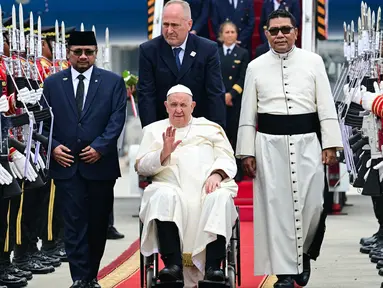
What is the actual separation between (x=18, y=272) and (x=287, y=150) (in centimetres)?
256

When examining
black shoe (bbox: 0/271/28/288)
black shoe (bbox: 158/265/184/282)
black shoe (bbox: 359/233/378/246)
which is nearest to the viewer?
black shoe (bbox: 158/265/184/282)

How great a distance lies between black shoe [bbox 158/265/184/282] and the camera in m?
9.01

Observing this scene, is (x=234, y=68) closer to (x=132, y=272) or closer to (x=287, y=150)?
(x=132, y=272)

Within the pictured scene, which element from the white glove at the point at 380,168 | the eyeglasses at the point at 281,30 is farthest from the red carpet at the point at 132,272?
the eyeglasses at the point at 281,30

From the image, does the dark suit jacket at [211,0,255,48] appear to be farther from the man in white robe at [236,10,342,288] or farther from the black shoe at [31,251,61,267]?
the man in white robe at [236,10,342,288]

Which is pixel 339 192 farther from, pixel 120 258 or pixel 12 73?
pixel 12 73

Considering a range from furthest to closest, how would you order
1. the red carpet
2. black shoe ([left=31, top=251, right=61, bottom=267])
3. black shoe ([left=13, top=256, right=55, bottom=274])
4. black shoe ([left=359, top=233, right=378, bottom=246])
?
black shoe ([left=359, top=233, right=378, bottom=246]), black shoe ([left=31, top=251, right=61, bottom=267]), black shoe ([left=13, top=256, right=55, bottom=274]), the red carpet

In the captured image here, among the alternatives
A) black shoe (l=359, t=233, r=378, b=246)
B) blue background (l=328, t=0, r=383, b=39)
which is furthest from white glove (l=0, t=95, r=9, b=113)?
blue background (l=328, t=0, r=383, b=39)

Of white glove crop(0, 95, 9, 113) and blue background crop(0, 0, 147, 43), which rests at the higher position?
blue background crop(0, 0, 147, 43)

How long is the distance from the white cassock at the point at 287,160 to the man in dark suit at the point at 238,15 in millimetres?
7354

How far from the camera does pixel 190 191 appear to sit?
30.8ft

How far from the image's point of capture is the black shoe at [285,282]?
10.1m

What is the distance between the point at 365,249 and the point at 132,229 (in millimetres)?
3369

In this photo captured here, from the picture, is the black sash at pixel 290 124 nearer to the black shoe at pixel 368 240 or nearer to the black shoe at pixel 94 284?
the black shoe at pixel 94 284
